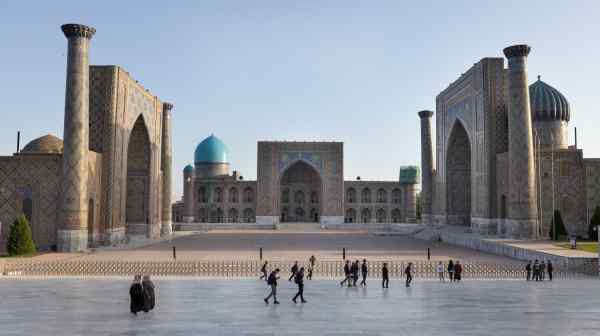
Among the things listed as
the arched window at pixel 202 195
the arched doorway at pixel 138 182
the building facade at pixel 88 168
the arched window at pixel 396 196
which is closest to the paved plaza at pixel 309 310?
the building facade at pixel 88 168

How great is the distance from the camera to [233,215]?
68312 mm

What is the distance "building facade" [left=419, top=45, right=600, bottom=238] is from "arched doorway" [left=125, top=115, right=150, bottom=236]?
23157 mm

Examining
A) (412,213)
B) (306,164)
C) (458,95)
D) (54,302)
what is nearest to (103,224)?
(54,302)

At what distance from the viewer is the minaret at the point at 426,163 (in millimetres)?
50500

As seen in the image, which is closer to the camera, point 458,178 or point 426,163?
point 458,178

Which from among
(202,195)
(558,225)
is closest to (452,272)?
(558,225)

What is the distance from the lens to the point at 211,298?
1305 centimetres

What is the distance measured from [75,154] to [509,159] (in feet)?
78.0

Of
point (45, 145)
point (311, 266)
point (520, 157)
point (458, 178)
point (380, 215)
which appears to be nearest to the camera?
point (311, 266)

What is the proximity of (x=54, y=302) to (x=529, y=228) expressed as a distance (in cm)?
2583

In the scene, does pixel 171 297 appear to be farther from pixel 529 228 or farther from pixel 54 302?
pixel 529 228

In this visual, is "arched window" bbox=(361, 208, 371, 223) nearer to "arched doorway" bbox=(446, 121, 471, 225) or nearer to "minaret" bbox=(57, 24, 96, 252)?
"arched doorway" bbox=(446, 121, 471, 225)

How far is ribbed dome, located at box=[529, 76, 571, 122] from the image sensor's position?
41688 mm

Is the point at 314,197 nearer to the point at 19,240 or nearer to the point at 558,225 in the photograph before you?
the point at 558,225
